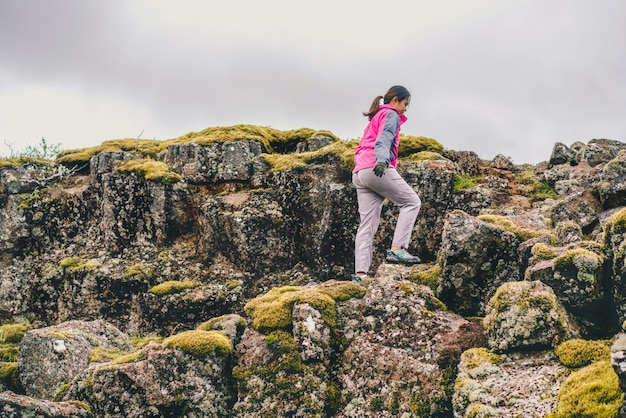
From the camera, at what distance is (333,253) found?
56.9 feet

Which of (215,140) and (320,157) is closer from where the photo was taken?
(320,157)

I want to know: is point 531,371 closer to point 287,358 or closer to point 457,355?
point 457,355

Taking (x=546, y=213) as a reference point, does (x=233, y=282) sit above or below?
below

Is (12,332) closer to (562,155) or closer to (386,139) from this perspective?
(386,139)

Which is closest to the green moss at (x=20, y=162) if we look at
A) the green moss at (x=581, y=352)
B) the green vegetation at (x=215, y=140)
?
the green vegetation at (x=215, y=140)

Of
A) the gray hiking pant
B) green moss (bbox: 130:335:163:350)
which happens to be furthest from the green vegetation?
the gray hiking pant

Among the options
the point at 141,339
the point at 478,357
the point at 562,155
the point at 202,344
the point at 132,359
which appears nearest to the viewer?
the point at 478,357

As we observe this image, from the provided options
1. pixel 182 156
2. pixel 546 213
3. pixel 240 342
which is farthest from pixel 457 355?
pixel 182 156

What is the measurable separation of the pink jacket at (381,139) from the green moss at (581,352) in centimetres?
623

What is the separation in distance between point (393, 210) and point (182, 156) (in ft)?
29.6

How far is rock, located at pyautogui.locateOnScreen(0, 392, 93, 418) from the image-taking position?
9031 mm

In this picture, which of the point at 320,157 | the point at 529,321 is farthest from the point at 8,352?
the point at 529,321

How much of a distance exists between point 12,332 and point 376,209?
13.4m

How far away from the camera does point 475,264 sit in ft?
40.3
